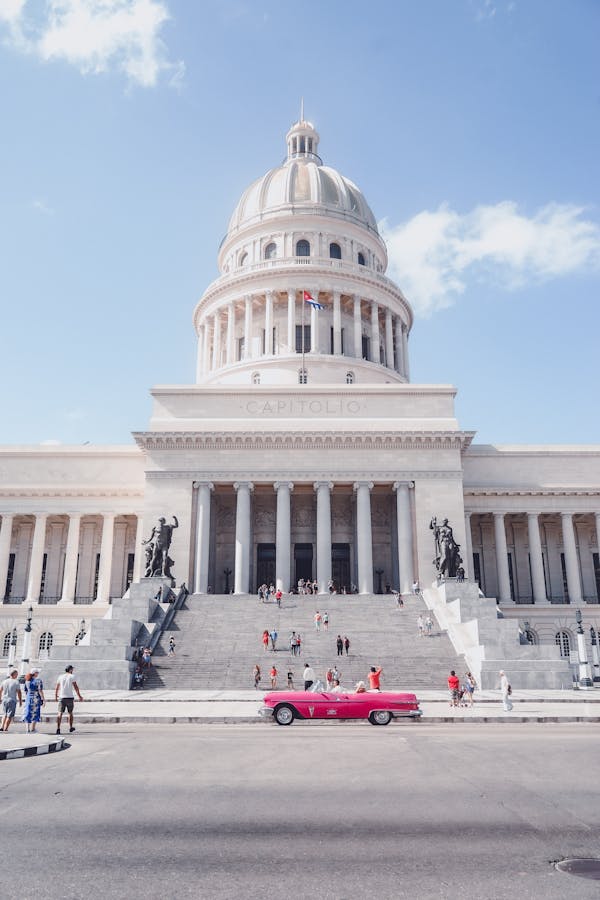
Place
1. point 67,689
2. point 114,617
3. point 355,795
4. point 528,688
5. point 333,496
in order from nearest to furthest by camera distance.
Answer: point 355,795
point 67,689
point 528,688
point 114,617
point 333,496

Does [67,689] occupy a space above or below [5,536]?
below

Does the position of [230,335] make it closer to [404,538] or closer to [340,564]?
[340,564]

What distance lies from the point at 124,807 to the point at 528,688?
2381cm

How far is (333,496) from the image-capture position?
174 ft

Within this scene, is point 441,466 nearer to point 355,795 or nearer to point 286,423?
point 286,423

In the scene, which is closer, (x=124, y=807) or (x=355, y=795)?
(x=124, y=807)

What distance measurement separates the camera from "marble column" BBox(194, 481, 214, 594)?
4678 centimetres

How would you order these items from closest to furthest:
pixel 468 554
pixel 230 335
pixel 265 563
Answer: pixel 468 554
pixel 265 563
pixel 230 335

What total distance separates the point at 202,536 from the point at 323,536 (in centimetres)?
801

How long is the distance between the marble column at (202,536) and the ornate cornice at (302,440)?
2958 millimetres

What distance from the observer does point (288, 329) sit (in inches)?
2552

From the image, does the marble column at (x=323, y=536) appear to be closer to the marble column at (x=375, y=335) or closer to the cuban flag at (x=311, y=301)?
the cuban flag at (x=311, y=301)

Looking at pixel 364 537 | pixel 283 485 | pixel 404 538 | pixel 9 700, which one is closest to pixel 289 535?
pixel 283 485

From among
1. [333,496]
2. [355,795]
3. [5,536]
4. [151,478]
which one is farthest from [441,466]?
[355,795]
